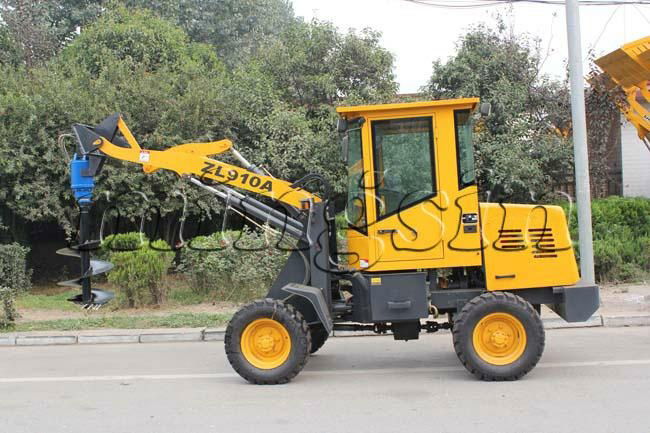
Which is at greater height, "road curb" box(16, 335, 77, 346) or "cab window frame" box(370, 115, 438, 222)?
"cab window frame" box(370, 115, 438, 222)

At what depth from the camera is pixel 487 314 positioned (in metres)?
7.02

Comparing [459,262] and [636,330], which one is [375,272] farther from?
[636,330]

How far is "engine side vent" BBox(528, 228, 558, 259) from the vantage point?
729 centimetres

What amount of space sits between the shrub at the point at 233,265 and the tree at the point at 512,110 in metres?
5.01

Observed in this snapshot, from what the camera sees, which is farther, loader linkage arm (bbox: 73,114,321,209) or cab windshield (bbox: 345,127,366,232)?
loader linkage arm (bbox: 73,114,321,209)

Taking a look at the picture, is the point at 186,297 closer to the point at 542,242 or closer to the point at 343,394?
the point at 343,394

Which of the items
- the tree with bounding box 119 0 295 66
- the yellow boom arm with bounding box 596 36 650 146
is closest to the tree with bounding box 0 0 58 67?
the tree with bounding box 119 0 295 66

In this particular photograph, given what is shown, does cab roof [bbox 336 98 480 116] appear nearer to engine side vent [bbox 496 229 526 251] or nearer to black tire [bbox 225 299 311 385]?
engine side vent [bbox 496 229 526 251]

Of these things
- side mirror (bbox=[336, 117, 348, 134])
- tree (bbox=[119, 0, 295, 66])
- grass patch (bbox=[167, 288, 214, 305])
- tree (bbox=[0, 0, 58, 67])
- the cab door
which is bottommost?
grass patch (bbox=[167, 288, 214, 305])

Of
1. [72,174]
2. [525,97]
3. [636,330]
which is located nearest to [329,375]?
[72,174]

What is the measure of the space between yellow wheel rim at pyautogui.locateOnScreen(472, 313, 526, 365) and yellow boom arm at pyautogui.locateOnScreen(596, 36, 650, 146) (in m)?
7.93

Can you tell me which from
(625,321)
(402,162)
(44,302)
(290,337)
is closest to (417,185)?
(402,162)

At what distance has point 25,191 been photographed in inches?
554

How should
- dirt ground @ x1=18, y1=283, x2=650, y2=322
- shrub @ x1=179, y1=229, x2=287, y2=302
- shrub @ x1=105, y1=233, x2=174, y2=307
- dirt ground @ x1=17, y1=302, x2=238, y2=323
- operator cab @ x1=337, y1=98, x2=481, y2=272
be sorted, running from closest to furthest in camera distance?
operator cab @ x1=337, y1=98, x2=481, y2=272
dirt ground @ x1=18, y1=283, x2=650, y2=322
dirt ground @ x1=17, y1=302, x2=238, y2=323
shrub @ x1=105, y1=233, x2=174, y2=307
shrub @ x1=179, y1=229, x2=287, y2=302
